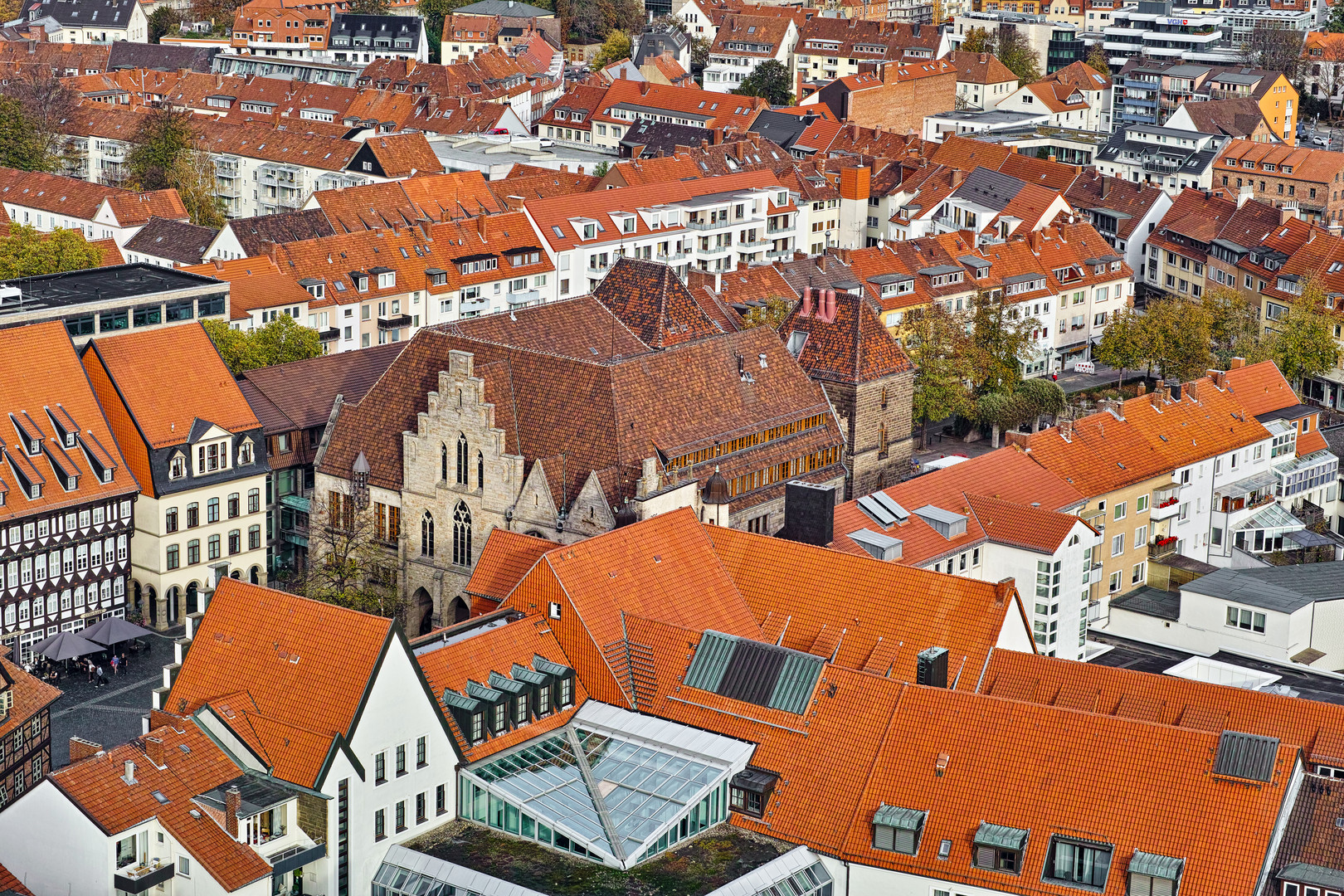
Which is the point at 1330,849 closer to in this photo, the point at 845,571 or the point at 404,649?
the point at 845,571

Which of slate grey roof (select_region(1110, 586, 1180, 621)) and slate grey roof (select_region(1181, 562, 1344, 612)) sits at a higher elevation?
slate grey roof (select_region(1181, 562, 1344, 612))

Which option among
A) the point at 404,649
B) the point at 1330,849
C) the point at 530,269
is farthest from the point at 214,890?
the point at 530,269

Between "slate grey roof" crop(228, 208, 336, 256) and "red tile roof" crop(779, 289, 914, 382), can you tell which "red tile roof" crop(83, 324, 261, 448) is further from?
"slate grey roof" crop(228, 208, 336, 256)

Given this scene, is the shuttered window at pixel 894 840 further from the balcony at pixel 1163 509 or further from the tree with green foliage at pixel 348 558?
the balcony at pixel 1163 509

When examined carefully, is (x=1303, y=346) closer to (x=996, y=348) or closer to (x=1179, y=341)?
(x=1179, y=341)

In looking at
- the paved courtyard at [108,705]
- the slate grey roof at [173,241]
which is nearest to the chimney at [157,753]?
the paved courtyard at [108,705]

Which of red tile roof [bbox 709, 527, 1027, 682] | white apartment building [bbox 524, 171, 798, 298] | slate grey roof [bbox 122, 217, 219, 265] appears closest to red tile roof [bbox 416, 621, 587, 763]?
red tile roof [bbox 709, 527, 1027, 682]

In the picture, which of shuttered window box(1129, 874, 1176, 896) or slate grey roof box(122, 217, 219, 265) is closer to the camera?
shuttered window box(1129, 874, 1176, 896)
